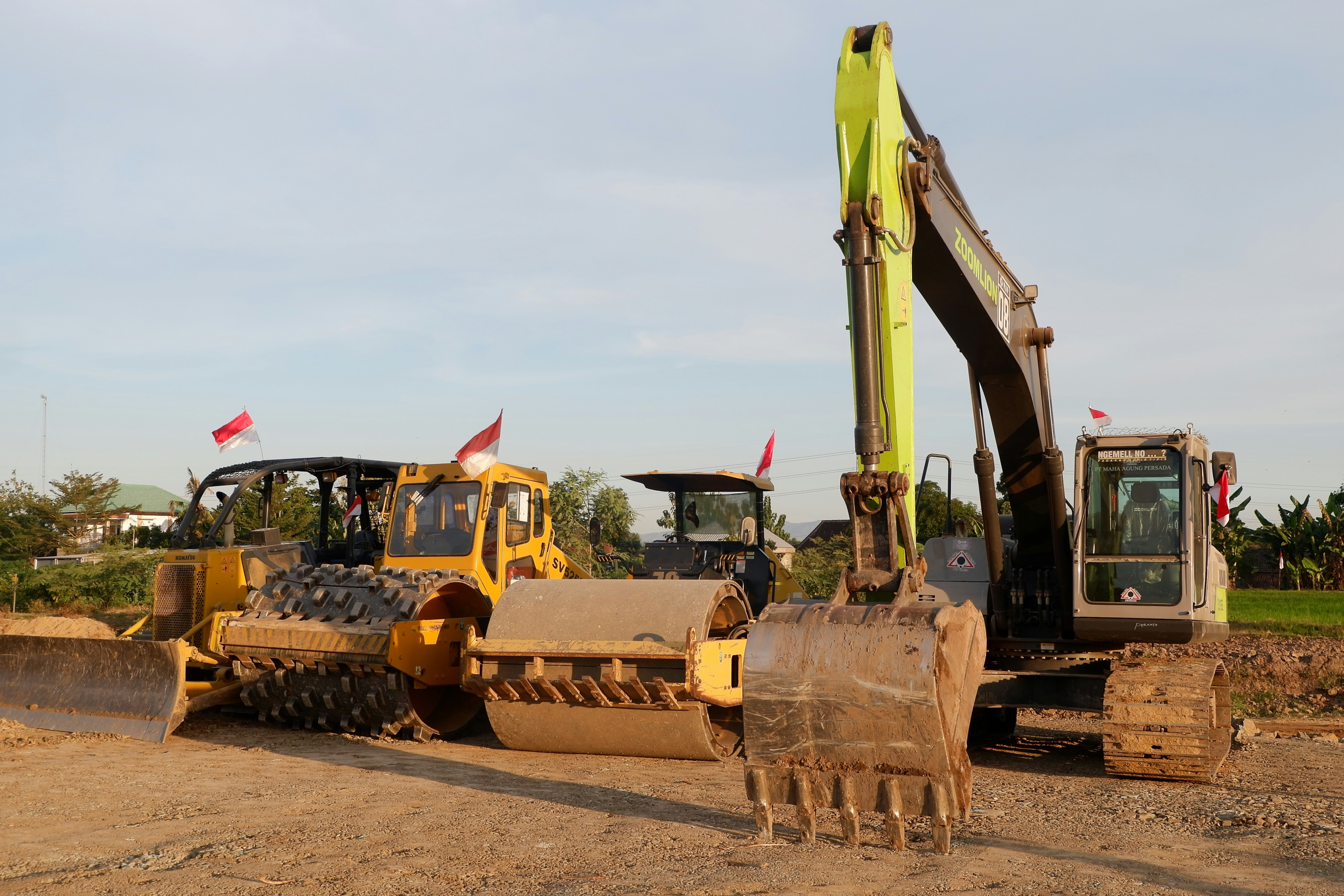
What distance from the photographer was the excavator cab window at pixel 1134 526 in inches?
320

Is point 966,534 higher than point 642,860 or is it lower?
higher

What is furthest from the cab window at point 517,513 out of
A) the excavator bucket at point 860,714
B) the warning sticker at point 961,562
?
the excavator bucket at point 860,714

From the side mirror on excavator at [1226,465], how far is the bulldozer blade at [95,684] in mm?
8062

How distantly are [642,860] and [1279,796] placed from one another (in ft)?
14.4

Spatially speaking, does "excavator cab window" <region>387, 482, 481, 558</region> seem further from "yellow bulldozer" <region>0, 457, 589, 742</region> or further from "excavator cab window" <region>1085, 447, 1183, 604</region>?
"excavator cab window" <region>1085, 447, 1183, 604</region>

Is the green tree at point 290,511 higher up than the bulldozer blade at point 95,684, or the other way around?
the green tree at point 290,511

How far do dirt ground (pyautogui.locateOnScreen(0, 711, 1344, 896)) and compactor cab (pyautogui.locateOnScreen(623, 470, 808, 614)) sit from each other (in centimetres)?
439

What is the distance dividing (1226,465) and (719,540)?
234 inches

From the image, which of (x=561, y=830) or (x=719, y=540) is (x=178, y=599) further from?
(x=561, y=830)

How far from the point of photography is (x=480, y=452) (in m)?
9.98

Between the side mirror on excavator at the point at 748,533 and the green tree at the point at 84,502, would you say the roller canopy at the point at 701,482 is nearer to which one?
the side mirror on excavator at the point at 748,533

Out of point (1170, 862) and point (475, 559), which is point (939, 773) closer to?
point (1170, 862)

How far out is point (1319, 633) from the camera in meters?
16.7

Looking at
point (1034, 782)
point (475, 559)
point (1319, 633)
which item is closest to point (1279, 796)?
Result: point (1034, 782)
